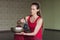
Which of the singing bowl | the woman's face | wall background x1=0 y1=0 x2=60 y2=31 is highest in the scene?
the woman's face

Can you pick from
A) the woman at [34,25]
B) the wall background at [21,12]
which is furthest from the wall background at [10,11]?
the woman at [34,25]

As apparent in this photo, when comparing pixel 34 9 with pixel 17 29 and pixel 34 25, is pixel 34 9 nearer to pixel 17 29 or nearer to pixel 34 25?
pixel 34 25

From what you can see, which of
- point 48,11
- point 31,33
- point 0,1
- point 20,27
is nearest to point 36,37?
point 31,33

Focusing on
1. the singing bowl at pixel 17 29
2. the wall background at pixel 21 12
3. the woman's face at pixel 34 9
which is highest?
the woman's face at pixel 34 9

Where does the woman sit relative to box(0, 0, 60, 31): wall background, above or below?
Answer: above

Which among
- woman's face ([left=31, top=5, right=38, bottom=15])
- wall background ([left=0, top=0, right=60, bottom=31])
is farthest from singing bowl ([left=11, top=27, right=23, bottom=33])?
wall background ([left=0, top=0, right=60, bottom=31])

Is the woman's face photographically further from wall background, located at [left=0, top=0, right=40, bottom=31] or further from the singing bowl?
wall background, located at [left=0, top=0, right=40, bottom=31]

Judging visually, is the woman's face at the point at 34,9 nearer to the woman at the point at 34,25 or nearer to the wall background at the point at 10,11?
the woman at the point at 34,25

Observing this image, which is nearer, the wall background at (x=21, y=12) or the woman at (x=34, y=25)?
the woman at (x=34, y=25)

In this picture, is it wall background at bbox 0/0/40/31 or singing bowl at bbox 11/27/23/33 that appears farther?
wall background at bbox 0/0/40/31

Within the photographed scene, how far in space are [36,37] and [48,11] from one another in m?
7.25

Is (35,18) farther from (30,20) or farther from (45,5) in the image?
(45,5)

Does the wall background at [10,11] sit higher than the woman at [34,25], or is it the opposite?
the woman at [34,25]

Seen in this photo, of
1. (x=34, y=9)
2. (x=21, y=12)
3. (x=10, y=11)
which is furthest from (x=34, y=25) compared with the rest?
(x=21, y=12)
